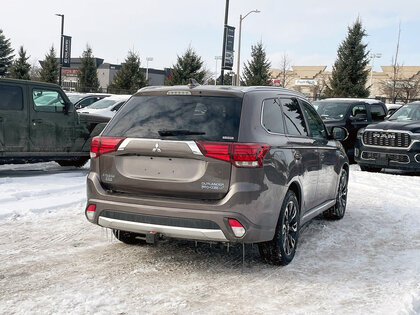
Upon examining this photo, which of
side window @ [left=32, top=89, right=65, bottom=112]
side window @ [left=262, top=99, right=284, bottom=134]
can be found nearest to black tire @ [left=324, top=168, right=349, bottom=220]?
side window @ [left=262, top=99, right=284, bottom=134]

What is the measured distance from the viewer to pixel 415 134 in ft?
40.0

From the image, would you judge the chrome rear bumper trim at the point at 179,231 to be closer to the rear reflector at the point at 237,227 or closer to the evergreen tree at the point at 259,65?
the rear reflector at the point at 237,227

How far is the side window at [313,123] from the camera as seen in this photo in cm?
626

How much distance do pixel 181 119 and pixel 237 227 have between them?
3.56 feet

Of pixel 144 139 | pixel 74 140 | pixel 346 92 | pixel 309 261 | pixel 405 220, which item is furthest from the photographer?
pixel 346 92

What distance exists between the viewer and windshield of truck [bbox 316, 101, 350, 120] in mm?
15383

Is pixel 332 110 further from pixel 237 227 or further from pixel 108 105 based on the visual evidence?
pixel 237 227

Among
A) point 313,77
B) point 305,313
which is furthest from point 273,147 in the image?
point 313,77

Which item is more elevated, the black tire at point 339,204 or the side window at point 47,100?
the side window at point 47,100

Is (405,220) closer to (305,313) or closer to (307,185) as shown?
(307,185)

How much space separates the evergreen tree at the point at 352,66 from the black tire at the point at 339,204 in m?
36.9

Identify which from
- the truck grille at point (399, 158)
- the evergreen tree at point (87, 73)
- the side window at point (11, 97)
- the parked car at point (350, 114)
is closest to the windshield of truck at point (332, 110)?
the parked car at point (350, 114)

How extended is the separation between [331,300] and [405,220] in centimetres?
374

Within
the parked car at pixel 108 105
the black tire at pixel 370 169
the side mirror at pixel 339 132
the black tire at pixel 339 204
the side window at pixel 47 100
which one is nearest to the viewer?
the side mirror at pixel 339 132
